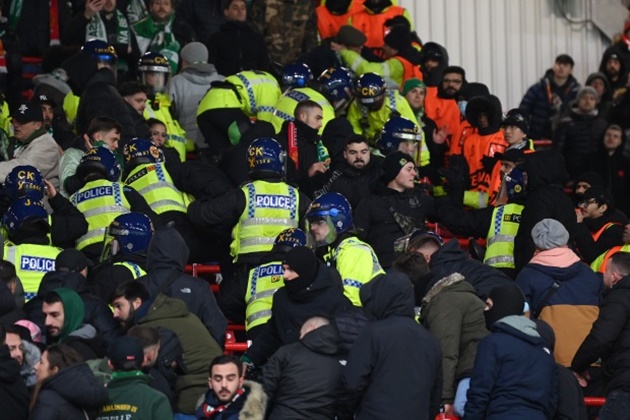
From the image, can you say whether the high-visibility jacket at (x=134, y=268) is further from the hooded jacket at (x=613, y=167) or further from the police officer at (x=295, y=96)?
the hooded jacket at (x=613, y=167)

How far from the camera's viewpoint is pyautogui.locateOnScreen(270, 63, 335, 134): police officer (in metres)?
19.9

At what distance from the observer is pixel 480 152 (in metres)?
20.5

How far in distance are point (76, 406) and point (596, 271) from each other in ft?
19.1

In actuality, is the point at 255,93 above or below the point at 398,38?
below

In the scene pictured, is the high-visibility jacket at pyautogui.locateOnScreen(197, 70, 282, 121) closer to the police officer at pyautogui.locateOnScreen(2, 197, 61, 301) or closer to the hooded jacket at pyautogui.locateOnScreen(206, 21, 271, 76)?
the hooded jacket at pyautogui.locateOnScreen(206, 21, 271, 76)

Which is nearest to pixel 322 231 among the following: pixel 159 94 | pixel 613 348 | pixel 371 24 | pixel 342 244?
pixel 342 244

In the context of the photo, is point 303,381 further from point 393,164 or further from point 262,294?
point 393,164

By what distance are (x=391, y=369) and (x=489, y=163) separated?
7.29m

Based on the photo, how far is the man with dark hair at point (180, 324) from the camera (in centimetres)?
1405

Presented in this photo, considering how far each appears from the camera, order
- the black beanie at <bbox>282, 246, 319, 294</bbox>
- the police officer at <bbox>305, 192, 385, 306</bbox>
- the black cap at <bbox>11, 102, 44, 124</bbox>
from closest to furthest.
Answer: the black beanie at <bbox>282, 246, 319, 294</bbox> → the police officer at <bbox>305, 192, 385, 306</bbox> → the black cap at <bbox>11, 102, 44, 124</bbox>

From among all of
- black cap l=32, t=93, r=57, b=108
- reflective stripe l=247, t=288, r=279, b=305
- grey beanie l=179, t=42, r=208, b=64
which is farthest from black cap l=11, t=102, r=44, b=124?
reflective stripe l=247, t=288, r=279, b=305

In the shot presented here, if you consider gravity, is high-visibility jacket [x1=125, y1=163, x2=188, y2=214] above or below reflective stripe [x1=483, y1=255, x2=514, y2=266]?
above

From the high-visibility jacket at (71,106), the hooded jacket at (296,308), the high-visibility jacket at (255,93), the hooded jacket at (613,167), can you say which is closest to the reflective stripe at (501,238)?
the high-visibility jacket at (255,93)

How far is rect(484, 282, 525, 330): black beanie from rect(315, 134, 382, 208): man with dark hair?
454cm
